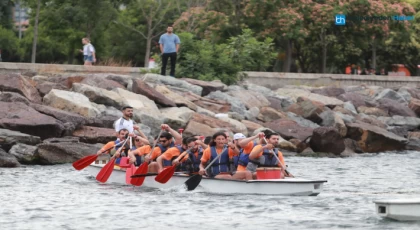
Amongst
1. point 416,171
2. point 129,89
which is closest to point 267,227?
point 416,171

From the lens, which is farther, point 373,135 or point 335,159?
point 373,135

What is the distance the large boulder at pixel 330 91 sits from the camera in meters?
45.8

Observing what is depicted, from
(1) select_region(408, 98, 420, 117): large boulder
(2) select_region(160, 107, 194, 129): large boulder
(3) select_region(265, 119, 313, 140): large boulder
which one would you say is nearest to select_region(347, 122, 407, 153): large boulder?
(3) select_region(265, 119, 313, 140): large boulder

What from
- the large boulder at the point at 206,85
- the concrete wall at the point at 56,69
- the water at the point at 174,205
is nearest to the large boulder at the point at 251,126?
the large boulder at the point at 206,85

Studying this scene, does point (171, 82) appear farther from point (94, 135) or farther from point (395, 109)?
point (395, 109)

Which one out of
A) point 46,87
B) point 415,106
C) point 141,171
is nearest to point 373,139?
point 415,106

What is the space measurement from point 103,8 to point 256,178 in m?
32.3

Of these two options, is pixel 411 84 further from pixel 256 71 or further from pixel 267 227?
pixel 267 227

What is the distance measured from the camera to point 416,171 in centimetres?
3050

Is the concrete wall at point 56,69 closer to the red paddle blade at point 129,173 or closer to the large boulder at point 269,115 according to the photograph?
the large boulder at point 269,115

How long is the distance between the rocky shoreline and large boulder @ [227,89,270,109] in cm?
5

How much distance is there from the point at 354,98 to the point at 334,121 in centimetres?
686

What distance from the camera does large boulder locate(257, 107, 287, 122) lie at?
39.2 m

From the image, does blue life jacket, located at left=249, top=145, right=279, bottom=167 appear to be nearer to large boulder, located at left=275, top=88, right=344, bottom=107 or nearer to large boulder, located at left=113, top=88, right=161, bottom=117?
large boulder, located at left=113, top=88, right=161, bottom=117
